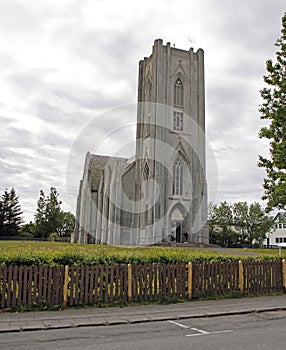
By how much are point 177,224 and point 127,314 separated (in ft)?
143

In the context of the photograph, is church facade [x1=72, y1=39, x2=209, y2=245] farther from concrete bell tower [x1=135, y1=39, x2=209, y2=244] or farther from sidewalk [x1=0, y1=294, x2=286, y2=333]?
sidewalk [x1=0, y1=294, x2=286, y2=333]

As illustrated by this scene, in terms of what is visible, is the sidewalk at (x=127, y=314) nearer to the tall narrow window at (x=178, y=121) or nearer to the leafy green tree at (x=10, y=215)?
the tall narrow window at (x=178, y=121)

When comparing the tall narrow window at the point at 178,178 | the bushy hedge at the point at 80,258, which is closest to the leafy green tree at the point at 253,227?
the tall narrow window at the point at 178,178

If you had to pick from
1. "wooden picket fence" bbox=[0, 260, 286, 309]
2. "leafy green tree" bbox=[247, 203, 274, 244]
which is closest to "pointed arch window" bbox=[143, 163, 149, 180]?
"leafy green tree" bbox=[247, 203, 274, 244]

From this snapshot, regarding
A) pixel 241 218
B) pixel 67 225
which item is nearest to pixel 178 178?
pixel 241 218

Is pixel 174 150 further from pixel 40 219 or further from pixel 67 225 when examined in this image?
pixel 67 225

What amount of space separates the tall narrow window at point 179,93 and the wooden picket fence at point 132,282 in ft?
145

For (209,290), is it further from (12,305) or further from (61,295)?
(12,305)

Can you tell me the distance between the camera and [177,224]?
55156mm

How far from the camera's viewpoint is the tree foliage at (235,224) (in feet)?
235

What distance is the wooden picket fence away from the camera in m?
12.4

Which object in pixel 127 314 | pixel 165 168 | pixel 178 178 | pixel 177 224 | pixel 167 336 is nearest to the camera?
pixel 167 336

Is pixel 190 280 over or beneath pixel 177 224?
beneath

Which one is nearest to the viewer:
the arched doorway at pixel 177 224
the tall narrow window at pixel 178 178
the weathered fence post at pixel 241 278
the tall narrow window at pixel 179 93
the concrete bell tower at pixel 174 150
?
the weathered fence post at pixel 241 278
